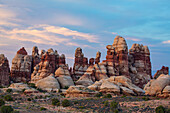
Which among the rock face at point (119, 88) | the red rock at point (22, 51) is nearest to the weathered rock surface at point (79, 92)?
the rock face at point (119, 88)

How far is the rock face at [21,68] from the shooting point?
88.2 meters

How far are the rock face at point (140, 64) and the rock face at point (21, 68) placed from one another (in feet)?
142

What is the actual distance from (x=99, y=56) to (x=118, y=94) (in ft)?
183

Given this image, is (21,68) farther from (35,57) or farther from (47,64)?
(47,64)

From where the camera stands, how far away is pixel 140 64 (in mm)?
85562

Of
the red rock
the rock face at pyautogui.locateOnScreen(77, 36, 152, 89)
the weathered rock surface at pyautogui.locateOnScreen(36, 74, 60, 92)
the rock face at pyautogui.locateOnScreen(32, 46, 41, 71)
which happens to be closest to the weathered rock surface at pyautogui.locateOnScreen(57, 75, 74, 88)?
the weathered rock surface at pyautogui.locateOnScreen(36, 74, 60, 92)

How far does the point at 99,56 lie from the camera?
98.7 metres

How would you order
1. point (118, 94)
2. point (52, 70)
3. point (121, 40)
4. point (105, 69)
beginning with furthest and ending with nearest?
point (121, 40)
point (52, 70)
point (105, 69)
point (118, 94)

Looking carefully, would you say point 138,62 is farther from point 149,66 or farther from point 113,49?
point 113,49

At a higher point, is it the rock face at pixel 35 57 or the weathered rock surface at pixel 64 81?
the rock face at pixel 35 57

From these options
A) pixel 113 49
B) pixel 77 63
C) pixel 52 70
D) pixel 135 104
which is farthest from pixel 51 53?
pixel 135 104

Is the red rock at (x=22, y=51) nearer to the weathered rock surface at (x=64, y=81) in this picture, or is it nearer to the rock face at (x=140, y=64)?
the weathered rock surface at (x=64, y=81)

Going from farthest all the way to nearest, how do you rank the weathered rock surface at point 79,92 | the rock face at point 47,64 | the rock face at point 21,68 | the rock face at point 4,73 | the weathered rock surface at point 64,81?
the rock face at point 21,68 → the rock face at point 47,64 → the rock face at point 4,73 → the weathered rock surface at point 64,81 → the weathered rock surface at point 79,92

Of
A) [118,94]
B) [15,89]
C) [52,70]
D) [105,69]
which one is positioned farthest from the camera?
[52,70]
